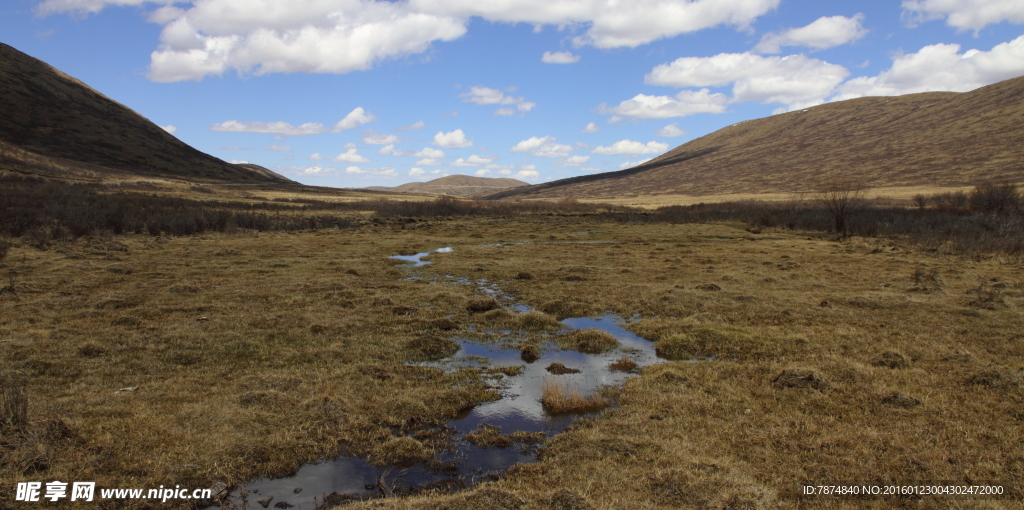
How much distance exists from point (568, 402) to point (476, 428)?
1997 millimetres

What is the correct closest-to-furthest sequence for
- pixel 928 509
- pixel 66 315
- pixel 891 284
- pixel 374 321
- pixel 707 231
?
1. pixel 928 509
2. pixel 66 315
3. pixel 374 321
4. pixel 891 284
5. pixel 707 231

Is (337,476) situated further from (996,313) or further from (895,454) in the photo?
(996,313)

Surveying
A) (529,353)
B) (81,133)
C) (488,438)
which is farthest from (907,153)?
(81,133)

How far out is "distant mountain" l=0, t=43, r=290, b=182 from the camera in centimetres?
10519

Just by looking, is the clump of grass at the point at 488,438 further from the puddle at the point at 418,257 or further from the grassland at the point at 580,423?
the puddle at the point at 418,257

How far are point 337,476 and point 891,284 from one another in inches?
902

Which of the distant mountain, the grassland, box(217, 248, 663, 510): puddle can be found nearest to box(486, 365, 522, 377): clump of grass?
box(217, 248, 663, 510): puddle

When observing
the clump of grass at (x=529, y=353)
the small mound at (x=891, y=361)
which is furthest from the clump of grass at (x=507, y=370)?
the small mound at (x=891, y=361)

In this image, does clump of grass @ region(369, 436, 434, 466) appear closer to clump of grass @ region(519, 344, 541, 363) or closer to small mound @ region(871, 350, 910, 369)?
clump of grass @ region(519, 344, 541, 363)

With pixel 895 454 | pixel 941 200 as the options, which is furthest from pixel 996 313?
pixel 941 200

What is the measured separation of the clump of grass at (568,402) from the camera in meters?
10.1

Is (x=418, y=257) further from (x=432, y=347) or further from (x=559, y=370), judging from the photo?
(x=559, y=370)

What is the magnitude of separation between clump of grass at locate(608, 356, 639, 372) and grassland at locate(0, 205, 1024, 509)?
2.84 feet

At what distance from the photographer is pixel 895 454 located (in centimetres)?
763
